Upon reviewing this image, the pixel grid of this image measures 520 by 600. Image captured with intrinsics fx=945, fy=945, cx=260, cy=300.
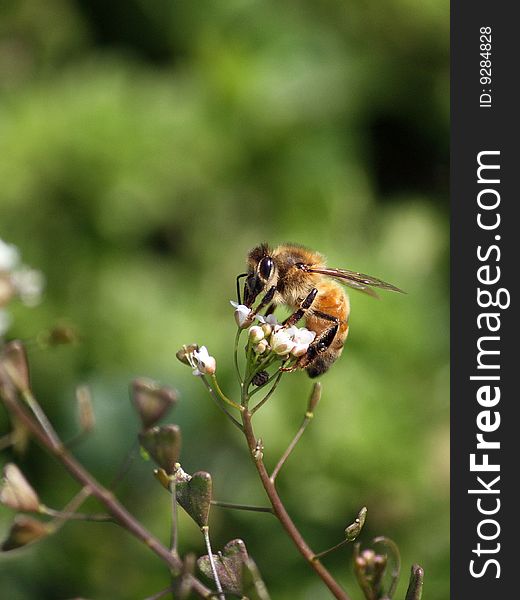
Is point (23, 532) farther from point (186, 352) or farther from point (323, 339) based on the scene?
point (323, 339)

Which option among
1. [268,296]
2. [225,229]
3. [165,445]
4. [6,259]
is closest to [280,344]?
[165,445]

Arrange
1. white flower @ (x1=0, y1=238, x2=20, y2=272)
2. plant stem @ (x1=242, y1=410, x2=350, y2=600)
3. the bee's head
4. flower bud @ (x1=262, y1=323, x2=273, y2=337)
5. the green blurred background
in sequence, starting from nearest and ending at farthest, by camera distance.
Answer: plant stem @ (x1=242, y1=410, x2=350, y2=600) < flower bud @ (x1=262, y1=323, x2=273, y2=337) < the bee's head < white flower @ (x1=0, y1=238, x2=20, y2=272) < the green blurred background

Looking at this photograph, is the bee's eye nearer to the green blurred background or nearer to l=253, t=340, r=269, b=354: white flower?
l=253, t=340, r=269, b=354: white flower

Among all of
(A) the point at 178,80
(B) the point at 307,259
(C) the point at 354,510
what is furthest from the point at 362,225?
(B) the point at 307,259

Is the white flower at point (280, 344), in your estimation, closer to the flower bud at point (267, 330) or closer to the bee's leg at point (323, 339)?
the flower bud at point (267, 330)

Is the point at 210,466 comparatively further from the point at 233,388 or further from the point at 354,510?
the point at 354,510

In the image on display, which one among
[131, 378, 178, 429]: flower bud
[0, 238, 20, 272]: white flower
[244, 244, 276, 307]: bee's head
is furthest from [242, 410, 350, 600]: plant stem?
[0, 238, 20, 272]: white flower

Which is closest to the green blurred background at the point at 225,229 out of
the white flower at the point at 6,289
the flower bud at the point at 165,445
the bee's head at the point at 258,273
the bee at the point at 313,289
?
the bee at the point at 313,289
